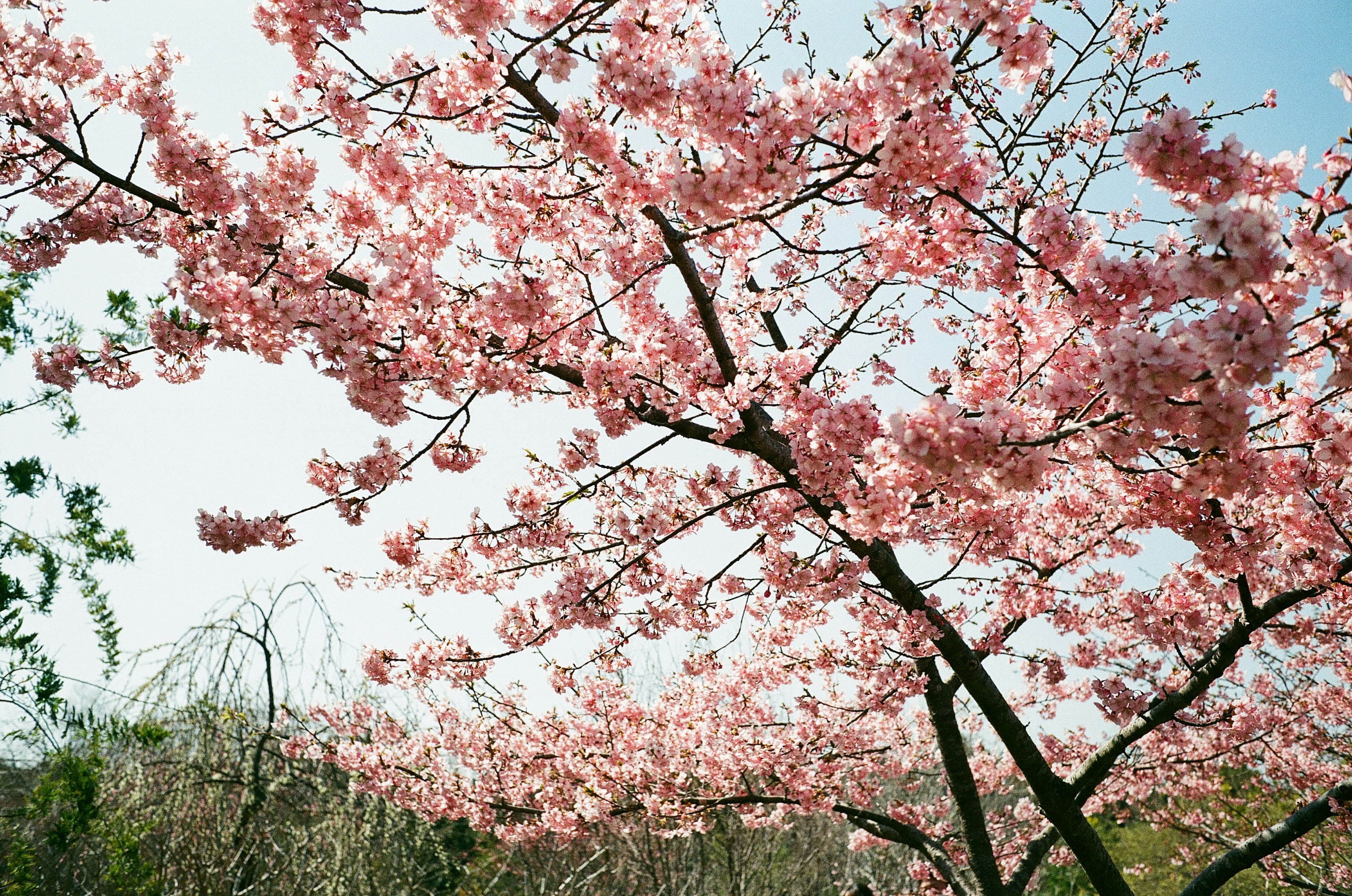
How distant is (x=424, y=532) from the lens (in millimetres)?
5125

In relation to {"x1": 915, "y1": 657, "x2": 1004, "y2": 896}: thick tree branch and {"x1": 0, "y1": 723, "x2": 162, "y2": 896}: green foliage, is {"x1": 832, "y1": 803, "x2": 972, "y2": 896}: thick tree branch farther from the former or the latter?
{"x1": 0, "y1": 723, "x2": 162, "y2": 896}: green foliage

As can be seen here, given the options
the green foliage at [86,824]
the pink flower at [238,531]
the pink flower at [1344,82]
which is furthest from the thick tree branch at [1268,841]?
the green foliage at [86,824]

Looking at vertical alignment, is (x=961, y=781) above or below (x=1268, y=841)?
above

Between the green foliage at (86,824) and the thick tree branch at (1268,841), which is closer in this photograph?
the thick tree branch at (1268,841)

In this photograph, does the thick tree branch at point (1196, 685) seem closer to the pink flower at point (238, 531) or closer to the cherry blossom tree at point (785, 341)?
the cherry blossom tree at point (785, 341)

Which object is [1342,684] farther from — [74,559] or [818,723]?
[74,559]

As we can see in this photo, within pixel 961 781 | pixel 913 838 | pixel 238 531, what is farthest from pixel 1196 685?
pixel 238 531

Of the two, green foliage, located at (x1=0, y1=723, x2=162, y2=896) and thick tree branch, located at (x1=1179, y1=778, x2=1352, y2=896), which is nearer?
thick tree branch, located at (x1=1179, y1=778, x2=1352, y2=896)

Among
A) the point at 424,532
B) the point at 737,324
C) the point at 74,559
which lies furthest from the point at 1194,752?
the point at 74,559

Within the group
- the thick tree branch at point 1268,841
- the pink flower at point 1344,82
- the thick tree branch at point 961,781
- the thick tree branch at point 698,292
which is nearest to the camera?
the pink flower at point 1344,82

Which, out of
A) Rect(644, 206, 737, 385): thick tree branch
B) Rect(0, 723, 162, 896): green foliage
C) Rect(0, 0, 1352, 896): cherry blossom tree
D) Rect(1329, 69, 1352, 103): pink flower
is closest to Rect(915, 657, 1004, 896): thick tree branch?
Rect(0, 0, 1352, 896): cherry blossom tree

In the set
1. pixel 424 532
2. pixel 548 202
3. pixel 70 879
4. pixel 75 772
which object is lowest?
pixel 70 879

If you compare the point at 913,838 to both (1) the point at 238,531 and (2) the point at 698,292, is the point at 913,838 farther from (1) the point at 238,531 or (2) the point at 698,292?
(1) the point at 238,531

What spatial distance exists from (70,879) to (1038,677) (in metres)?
10.9
